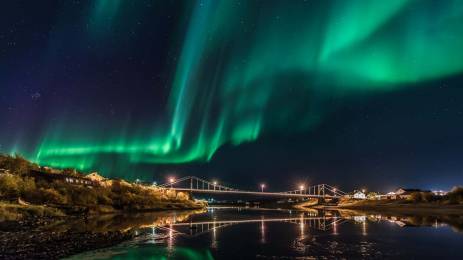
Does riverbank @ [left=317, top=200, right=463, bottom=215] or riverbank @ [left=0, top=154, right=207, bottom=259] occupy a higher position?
riverbank @ [left=0, top=154, right=207, bottom=259]

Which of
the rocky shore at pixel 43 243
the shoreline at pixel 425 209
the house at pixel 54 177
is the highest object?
the house at pixel 54 177

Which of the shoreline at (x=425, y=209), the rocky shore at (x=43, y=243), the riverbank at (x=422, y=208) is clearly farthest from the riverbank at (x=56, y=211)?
the shoreline at (x=425, y=209)

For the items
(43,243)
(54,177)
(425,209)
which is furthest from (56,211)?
(425,209)

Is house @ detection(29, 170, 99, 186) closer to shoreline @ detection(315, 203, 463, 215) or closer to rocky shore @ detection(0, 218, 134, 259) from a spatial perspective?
rocky shore @ detection(0, 218, 134, 259)

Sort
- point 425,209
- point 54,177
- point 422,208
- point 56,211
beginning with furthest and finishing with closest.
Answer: point 422,208, point 425,209, point 54,177, point 56,211

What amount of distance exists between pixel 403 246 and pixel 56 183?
2815 inches

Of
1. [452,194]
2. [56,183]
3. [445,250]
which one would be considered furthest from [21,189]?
[452,194]

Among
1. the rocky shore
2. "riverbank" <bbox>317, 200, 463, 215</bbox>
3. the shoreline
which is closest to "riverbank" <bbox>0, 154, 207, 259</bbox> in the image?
the rocky shore

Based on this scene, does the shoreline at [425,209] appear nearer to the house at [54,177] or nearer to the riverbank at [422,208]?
the riverbank at [422,208]

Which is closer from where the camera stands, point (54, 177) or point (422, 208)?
point (54, 177)

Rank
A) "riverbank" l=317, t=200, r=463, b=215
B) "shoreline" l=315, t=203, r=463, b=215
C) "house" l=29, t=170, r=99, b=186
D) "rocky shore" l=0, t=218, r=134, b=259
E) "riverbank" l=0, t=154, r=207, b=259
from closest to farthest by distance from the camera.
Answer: "rocky shore" l=0, t=218, r=134, b=259
"riverbank" l=0, t=154, r=207, b=259
"house" l=29, t=170, r=99, b=186
"shoreline" l=315, t=203, r=463, b=215
"riverbank" l=317, t=200, r=463, b=215

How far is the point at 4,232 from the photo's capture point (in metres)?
34.6

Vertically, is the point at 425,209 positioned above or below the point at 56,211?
below

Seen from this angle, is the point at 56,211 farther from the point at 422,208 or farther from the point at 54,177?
the point at 422,208
